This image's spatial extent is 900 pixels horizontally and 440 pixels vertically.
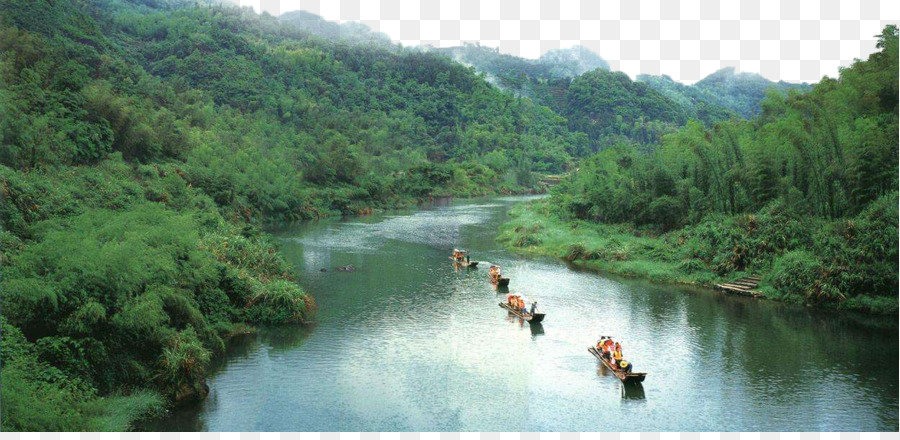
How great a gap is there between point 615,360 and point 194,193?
3128 cm

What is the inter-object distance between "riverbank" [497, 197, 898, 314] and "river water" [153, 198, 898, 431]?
3.30ft

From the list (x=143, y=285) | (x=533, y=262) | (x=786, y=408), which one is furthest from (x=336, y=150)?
(x=786, y=408)

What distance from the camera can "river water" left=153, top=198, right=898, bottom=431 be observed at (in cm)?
1586

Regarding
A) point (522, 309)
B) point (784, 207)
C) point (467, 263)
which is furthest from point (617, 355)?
point (467, 263)

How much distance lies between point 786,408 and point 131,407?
15431 millimetres

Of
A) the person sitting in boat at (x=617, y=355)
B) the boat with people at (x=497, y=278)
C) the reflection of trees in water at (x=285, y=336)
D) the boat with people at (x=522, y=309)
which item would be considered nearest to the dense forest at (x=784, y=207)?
the boat with people at (x=497, y=278)

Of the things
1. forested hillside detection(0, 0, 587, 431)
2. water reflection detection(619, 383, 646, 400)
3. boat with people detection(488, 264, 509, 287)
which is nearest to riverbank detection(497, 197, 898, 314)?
boat with people detection(488, 264, 509, 287)

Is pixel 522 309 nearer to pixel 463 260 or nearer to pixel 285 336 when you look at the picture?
pixel 285 336

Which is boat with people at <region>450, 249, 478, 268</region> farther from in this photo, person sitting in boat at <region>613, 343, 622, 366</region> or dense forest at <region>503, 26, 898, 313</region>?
person sitting in boat at <region>613, 343, 622, 366</region>

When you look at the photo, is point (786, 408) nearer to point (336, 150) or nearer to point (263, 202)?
point (263, 202)

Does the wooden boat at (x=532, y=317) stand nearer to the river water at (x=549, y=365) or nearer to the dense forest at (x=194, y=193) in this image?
the river water at (x=549, y=365)

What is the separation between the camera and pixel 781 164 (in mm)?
31859

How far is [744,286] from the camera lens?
28266 mm

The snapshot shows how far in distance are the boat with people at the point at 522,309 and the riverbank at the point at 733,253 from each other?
921 centimetres
